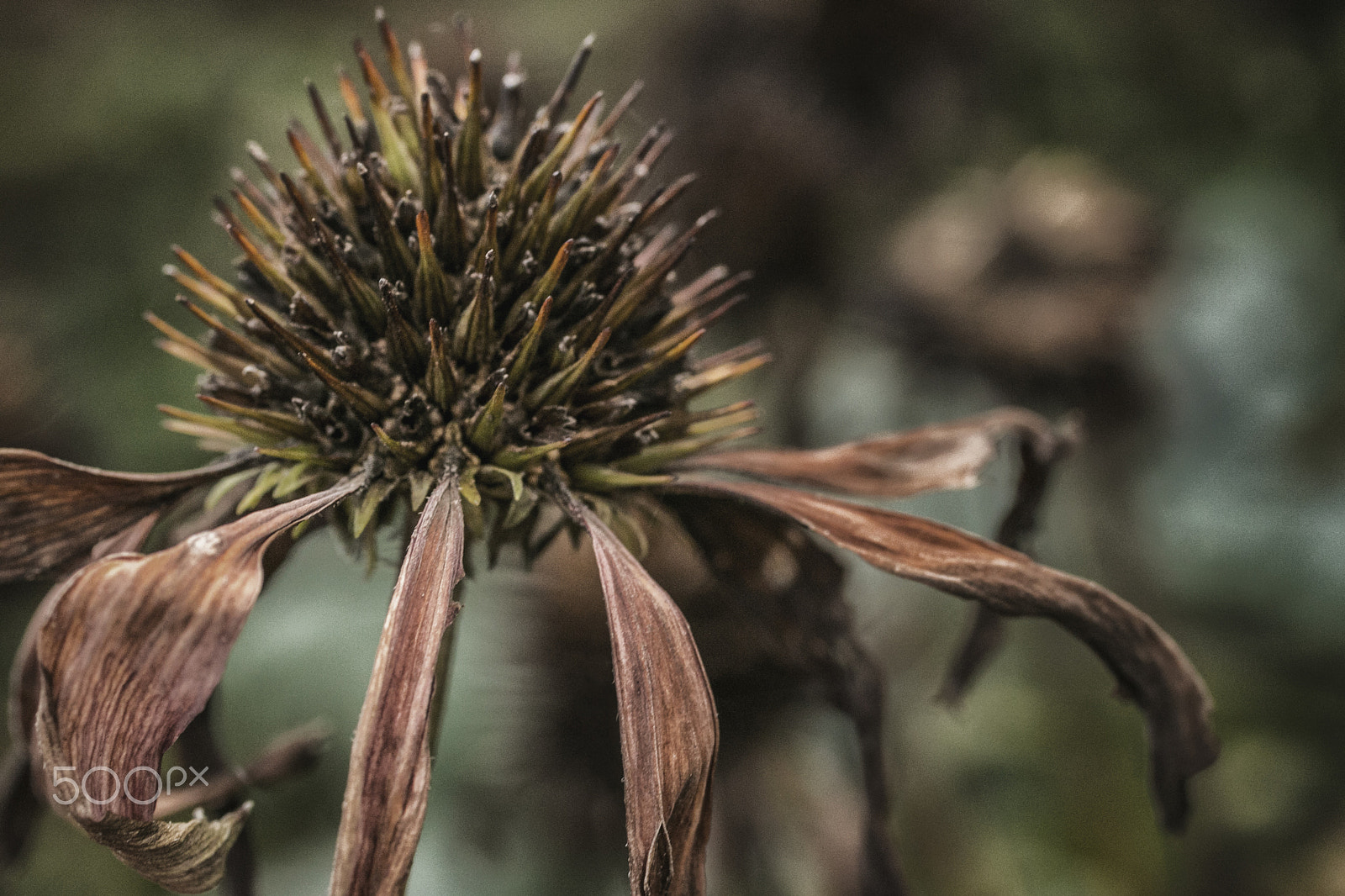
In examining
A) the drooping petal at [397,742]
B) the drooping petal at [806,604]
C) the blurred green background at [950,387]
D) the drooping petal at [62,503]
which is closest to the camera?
the drooping petal at [397,742]

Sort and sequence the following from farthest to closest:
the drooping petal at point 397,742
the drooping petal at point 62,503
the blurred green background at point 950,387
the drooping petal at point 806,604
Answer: the blurred green background at point 950,387 → the drooping petal at point 806,604 → the drooping petal at point 62,503 → the drooping petal at point 397,742

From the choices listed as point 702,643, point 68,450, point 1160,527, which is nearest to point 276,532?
point 702,643

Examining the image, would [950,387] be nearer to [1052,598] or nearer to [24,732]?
[1052,598]

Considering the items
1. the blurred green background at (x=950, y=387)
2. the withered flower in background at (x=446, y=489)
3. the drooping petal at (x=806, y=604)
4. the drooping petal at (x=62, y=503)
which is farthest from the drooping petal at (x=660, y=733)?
the blurred green background at (x=950, y=387)

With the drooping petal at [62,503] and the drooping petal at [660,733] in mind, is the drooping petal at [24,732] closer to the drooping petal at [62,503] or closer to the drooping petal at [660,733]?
the drooping petal at [62,503]

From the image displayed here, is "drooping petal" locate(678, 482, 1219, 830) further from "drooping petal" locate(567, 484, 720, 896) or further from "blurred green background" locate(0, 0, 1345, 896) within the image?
"blurred green background" locate(0, 0, 1345, 896)

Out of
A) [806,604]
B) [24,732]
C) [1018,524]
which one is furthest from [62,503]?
[1018,524]
